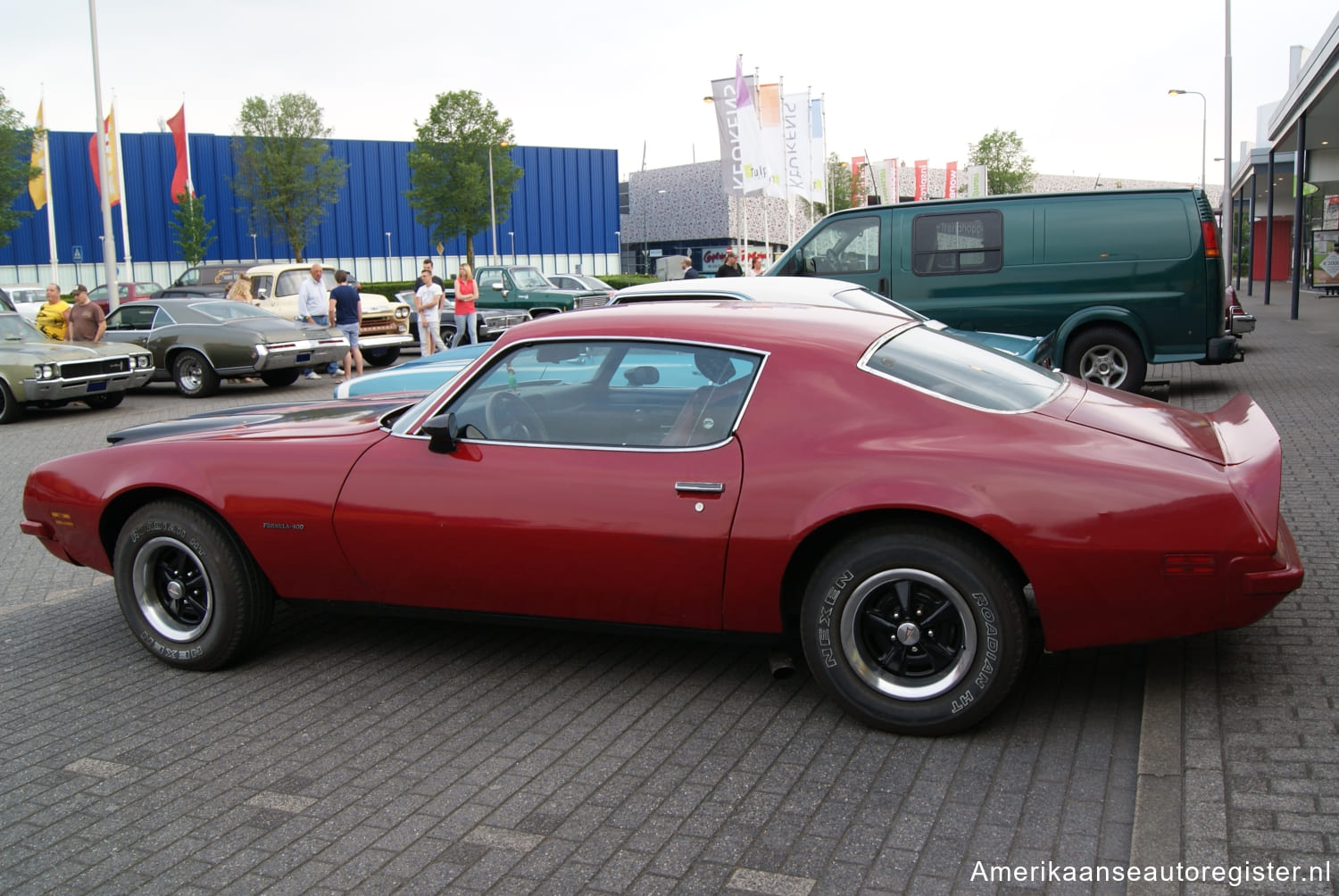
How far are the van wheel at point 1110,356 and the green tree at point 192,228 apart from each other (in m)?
51.7

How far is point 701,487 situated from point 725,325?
26.3 inches

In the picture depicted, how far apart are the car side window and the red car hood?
0.55 m

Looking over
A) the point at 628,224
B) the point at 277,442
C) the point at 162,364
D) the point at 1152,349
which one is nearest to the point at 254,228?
the point at 628,224

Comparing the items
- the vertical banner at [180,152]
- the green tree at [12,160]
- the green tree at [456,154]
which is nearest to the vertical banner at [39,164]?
the green tree at [12,160]

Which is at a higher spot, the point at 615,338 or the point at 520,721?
the point at 615,338

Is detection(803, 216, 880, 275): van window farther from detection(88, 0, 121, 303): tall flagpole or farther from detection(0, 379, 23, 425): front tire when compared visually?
detection(88, 0, 121, 303): tall flagpole

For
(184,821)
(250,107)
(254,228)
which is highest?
(250,107)

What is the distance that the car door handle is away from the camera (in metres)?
3.84

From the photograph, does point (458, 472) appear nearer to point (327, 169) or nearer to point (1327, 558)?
point (1327, 558)

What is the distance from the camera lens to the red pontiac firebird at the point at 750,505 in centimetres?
353

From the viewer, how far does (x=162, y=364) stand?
17.0 m

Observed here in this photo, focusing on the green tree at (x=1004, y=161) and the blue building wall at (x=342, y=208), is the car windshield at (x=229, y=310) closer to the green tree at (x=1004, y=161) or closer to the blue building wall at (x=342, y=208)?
the blue building wall at (x=342, y=208)

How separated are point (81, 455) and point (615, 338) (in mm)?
2518

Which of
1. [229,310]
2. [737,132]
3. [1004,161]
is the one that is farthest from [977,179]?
[229,310]
